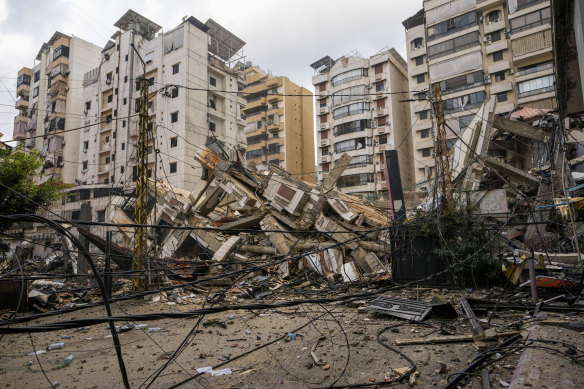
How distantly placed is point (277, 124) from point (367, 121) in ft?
46.4

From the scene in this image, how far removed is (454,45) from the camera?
33188 mm

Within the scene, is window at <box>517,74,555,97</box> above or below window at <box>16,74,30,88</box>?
below

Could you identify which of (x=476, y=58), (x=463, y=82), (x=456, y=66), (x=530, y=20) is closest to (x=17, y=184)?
(x=463, y=82)

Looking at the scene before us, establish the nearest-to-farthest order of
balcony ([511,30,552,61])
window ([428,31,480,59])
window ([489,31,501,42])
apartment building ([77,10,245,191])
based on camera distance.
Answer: balcony ([511,30,552,61]), window ([489,31,501,42]), window ([428,31,480,59]), apartment building ([77,10,245,191])

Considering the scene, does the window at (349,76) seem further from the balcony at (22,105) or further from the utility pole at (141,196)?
the balcony at (22,105)

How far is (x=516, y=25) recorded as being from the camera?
97.1ft

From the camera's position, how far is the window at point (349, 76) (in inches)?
1612

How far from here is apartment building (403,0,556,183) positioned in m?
28.6

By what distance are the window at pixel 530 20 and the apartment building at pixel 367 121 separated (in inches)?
492

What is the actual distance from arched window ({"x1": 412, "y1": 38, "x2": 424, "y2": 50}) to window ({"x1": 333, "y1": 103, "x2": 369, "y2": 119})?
7810 mm

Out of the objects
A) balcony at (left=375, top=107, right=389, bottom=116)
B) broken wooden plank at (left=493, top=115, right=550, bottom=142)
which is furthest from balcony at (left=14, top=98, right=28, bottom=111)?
broken wooden plank at (left=493, top=115, right=550, bottom=142)

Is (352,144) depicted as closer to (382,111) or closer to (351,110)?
(351,110)

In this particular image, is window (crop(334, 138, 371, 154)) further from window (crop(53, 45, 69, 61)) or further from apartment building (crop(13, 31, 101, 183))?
window (crop(53, 45, 69, 61))

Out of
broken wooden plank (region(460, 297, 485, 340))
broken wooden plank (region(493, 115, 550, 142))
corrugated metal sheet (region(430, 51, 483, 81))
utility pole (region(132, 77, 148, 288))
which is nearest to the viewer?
broken wooden plank (region(460, 297, 485, 340))
